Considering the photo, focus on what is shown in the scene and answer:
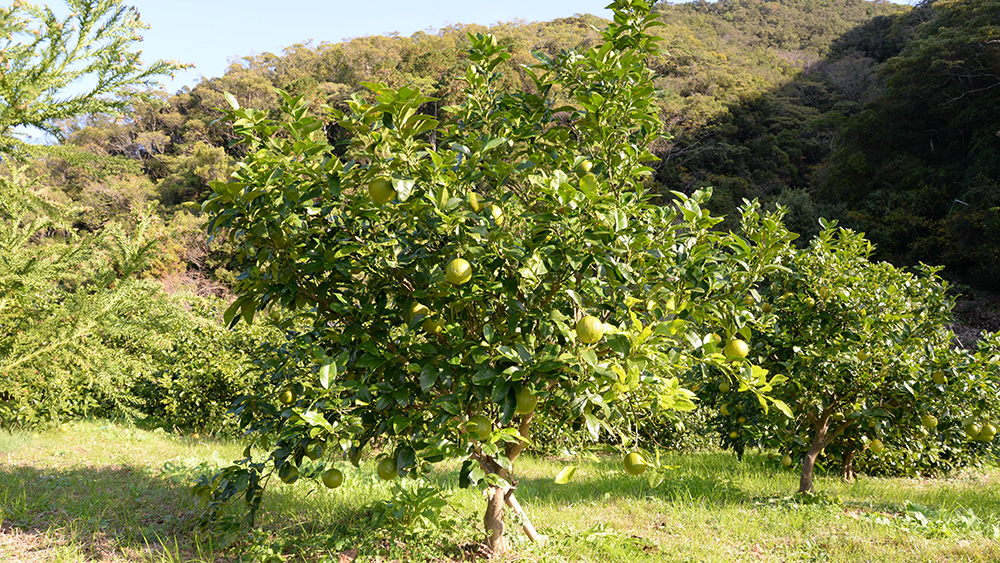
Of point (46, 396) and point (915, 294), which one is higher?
point (915, 294)

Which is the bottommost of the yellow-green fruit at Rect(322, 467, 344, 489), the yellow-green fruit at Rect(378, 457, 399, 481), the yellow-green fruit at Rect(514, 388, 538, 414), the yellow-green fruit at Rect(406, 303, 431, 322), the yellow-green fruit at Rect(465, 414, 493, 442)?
the yellow-green fruit at Rect(322, 467, 344, 489)

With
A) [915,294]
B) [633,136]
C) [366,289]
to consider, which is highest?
[633,136]

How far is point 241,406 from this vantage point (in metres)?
2.17

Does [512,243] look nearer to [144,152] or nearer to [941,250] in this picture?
[941,250]

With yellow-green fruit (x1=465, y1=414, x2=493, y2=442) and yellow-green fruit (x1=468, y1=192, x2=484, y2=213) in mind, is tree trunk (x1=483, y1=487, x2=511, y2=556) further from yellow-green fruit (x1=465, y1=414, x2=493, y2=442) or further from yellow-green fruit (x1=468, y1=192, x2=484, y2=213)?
yellow-green fruit (x1=468, y1=192, x2=484, y2=213)

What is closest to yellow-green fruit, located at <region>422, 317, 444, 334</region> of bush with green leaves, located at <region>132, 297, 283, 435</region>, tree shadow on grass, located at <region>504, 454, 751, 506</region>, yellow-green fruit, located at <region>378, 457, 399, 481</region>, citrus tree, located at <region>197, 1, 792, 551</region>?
citrus tree, located at <region>197, 1, 792, 551</region>

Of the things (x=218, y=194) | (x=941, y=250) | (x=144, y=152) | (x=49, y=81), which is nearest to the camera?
(x=218, y=194)

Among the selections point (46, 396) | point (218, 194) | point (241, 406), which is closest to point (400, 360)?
point (241, 406)

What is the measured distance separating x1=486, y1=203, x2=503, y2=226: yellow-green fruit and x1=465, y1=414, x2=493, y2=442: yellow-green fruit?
67cm

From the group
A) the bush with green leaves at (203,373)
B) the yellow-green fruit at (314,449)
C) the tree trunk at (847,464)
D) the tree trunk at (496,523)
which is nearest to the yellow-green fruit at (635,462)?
the tree trunk at (496,523)

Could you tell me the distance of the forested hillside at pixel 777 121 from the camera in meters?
15.5

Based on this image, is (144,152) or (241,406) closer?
(241,406)

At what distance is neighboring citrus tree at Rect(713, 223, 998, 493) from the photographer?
351 centimetres

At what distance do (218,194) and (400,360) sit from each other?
872 mm
